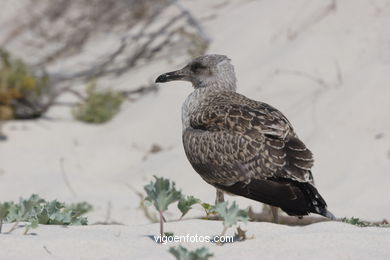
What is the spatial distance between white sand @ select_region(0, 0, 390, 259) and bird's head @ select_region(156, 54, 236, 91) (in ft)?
4.26

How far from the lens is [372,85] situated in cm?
866

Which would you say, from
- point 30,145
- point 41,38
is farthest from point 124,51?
point 30,145

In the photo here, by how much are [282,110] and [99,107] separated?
3.36 meters

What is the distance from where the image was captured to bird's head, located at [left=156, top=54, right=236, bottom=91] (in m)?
6.40

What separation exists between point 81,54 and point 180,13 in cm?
186

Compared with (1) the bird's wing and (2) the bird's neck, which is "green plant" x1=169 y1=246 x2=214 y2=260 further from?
(2) the bird's neck

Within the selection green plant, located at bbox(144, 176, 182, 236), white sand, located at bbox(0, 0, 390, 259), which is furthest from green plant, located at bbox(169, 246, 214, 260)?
white sand, located at bbox(0, 0, 390, 259)

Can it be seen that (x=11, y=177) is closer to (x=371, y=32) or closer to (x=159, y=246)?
(x=371, y=32)

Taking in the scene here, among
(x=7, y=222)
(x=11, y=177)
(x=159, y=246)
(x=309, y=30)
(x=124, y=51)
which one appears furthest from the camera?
(x=124, y=51)

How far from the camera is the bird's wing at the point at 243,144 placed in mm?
4922

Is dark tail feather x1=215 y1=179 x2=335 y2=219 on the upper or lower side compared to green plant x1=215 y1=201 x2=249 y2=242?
upper

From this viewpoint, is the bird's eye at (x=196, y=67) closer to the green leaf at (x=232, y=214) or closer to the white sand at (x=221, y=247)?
the white sand at (x=221, y=247)

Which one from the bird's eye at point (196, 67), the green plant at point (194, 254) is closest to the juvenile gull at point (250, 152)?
the bird's eye at point (196, 67)

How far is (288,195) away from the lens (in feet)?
15.5
